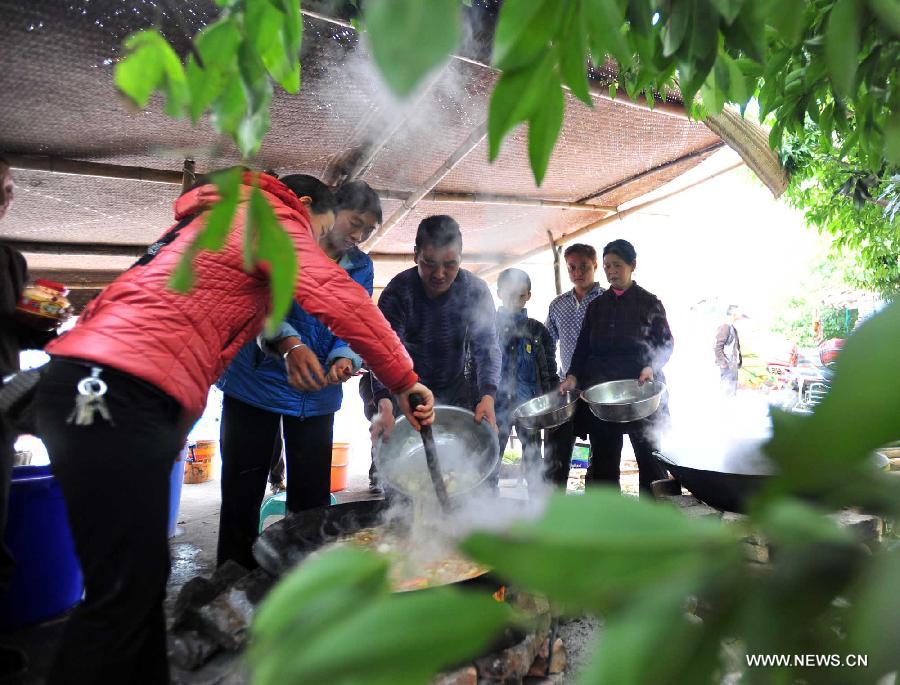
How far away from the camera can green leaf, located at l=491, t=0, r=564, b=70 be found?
54 cm

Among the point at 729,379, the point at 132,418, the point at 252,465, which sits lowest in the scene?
the point at 252,465

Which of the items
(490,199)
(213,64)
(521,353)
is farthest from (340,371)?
(490,199)

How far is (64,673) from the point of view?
175 centimetres

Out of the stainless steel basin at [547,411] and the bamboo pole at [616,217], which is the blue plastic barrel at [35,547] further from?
the bamboo pole at [616,217]

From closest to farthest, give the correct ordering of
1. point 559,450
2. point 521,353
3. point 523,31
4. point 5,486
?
point 523,31 < point 5,486 < point 559,450 < point 521,353

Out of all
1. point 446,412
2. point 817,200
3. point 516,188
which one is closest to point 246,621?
point 446,412

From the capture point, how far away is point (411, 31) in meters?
0.42

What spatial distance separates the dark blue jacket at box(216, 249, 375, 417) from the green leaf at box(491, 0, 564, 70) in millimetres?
2623

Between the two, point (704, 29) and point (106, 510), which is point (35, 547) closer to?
point (106, 510)

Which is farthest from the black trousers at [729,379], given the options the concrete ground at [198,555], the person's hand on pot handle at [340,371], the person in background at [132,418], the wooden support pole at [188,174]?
the person in background at [132,418]

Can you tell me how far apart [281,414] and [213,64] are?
107 inches

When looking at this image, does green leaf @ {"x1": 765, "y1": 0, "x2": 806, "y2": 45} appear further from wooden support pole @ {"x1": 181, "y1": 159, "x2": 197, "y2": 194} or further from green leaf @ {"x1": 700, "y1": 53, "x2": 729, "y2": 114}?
wooden support pole @ {"x1": 181, "y1": 159, "x2": 197, "y2": 194}

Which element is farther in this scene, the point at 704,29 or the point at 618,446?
the point at 618,446

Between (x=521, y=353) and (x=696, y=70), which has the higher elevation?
(x=696, y=70)
